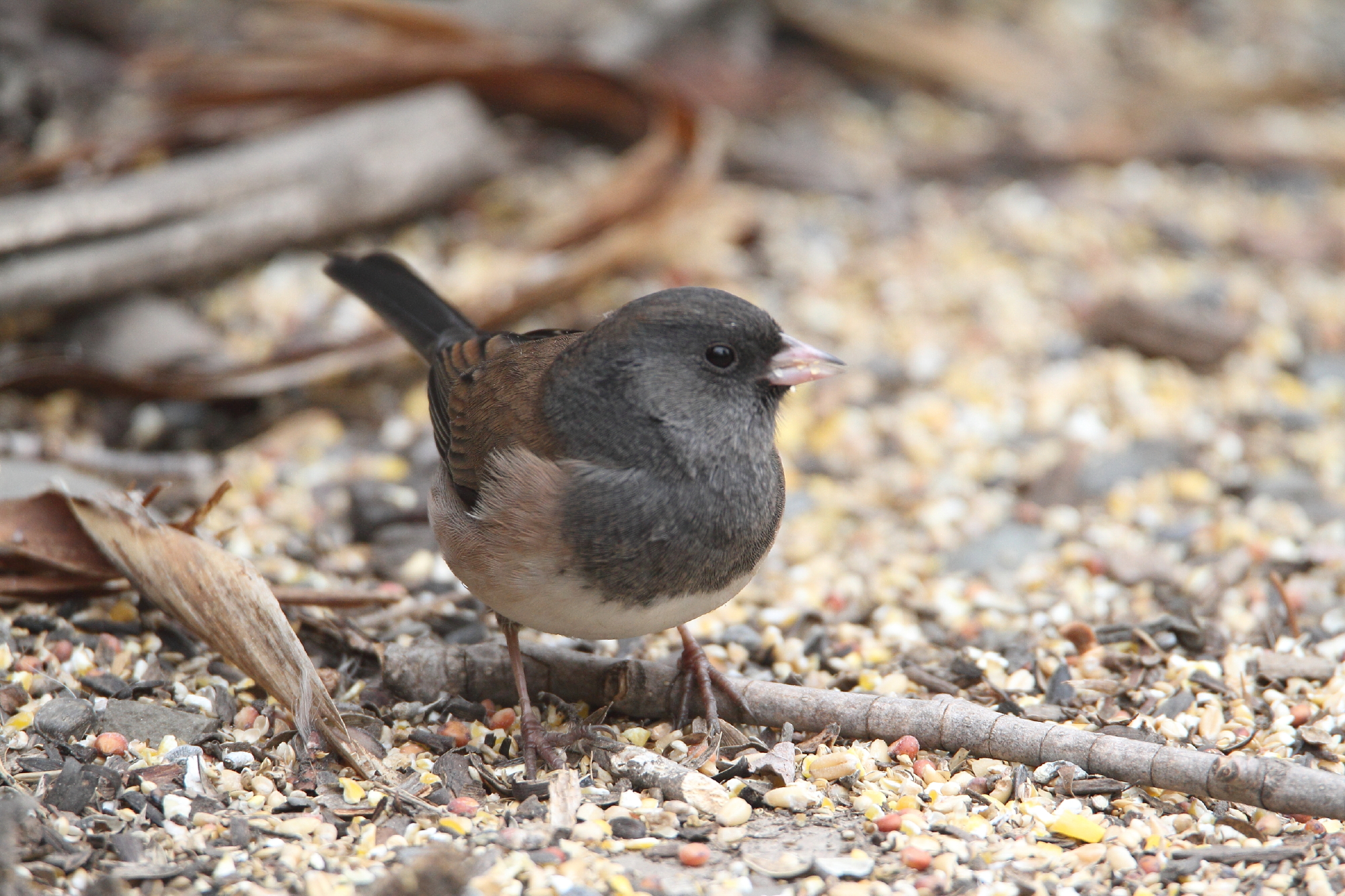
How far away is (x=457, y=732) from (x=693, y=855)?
2.12ft

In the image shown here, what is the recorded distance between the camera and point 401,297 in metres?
3.15

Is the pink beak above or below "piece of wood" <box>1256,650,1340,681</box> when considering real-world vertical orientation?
above

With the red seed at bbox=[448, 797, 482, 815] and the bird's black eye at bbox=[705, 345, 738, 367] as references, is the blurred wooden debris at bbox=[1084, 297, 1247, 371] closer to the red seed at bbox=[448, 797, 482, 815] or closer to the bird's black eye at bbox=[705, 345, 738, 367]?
the bird's black eye at bbox=[705, 345, 738, 367]

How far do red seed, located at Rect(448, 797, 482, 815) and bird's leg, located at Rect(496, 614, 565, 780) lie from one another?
0.13 metres

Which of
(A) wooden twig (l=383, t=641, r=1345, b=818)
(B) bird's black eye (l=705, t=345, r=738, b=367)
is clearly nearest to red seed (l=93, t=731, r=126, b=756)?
(A) wooden twig (l=383, t=641, r=1345, b=818)

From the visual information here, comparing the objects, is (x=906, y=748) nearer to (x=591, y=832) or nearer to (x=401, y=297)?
(x=591, y=832)

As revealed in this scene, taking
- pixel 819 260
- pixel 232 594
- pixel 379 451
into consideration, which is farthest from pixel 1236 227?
pixel 232 594

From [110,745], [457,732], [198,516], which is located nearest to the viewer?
[110,745]

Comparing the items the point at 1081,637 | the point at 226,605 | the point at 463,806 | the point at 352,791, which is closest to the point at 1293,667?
the point at 1081,637

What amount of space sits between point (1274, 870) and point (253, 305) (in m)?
3.35

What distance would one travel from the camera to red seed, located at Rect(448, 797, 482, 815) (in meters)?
2.25

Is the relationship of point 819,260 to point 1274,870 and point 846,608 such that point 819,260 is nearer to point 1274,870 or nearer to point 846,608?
point 846,608

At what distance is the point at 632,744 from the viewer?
2.54 metres

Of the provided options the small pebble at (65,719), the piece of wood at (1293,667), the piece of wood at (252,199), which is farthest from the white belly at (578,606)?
the piece of wood at (252,199)
